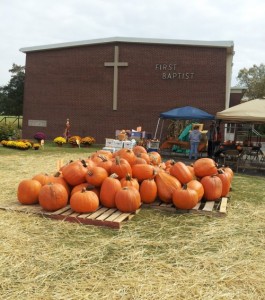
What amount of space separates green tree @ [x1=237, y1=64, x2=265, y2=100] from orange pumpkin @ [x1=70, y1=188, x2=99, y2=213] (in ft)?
168

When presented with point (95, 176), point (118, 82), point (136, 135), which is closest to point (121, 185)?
point (95, 176)

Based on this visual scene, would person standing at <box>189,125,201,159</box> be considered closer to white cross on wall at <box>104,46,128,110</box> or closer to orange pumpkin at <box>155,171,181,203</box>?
white cross on wall at <box>104,46,128,110</box>

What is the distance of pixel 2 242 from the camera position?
13.1 ft

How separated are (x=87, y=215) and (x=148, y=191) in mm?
1140

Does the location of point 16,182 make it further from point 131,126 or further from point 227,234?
point 131,126

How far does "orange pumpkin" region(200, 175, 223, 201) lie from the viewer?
6059mm

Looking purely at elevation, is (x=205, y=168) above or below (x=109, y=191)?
above

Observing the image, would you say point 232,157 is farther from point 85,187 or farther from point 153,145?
point 85,187

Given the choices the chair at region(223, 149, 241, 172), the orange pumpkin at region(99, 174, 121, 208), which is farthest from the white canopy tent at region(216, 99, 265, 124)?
the orange pumpkin at region(99, 174, 121, 208)

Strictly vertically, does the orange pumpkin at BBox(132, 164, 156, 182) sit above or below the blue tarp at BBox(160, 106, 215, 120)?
below

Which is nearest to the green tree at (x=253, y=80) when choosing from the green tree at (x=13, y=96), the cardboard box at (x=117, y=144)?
the green tree at (x=13, y=96)

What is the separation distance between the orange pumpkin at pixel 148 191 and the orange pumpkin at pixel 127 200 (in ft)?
1.44

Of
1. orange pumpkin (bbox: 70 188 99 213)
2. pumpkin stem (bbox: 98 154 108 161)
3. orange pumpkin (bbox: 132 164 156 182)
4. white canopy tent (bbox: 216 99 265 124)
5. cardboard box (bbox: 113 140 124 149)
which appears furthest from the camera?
cardboard box (bbox: 113 140 124 149)

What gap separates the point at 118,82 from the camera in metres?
22.0
